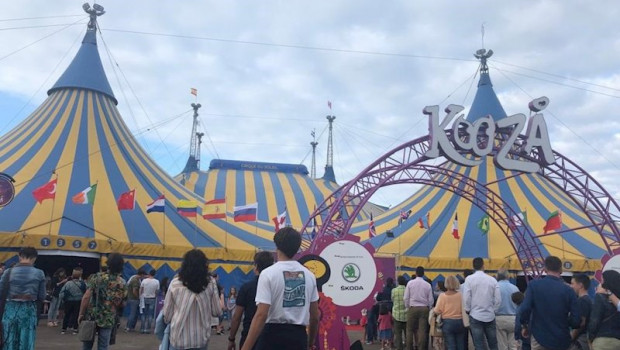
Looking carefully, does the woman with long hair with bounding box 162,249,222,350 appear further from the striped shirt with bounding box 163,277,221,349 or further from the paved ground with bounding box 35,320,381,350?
the paved ground with bounding box 35,320,381,350

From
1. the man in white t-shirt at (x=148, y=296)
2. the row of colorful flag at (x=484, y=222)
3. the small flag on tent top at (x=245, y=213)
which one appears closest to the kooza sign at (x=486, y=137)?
the row of colorful flag at (x=484, y=222)

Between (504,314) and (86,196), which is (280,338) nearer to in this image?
(504,314)

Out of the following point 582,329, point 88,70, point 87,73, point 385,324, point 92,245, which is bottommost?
point 385,324

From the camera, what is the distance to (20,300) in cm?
405

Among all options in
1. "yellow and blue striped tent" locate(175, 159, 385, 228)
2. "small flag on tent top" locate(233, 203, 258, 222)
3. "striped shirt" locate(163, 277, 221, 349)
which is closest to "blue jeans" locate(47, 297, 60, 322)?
"small flag on tent top" locate(233, 203, 258, 222)

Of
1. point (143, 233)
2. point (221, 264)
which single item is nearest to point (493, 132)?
point (221, 264)

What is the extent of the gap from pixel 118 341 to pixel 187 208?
481 centimetres

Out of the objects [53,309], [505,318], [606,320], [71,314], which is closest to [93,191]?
[53,309]

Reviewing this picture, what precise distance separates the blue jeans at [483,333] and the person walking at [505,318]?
18.9 inches

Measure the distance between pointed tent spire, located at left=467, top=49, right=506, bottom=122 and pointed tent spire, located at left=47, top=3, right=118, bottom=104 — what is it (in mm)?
10796

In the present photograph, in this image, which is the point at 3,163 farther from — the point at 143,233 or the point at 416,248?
the point at 416,248

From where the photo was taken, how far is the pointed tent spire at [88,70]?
13.6 m

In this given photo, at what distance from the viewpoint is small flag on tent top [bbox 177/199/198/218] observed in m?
12.1

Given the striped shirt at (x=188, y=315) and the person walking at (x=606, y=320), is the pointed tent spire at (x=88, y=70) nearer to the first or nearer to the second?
the striped shirt at (x=188, y=315)
